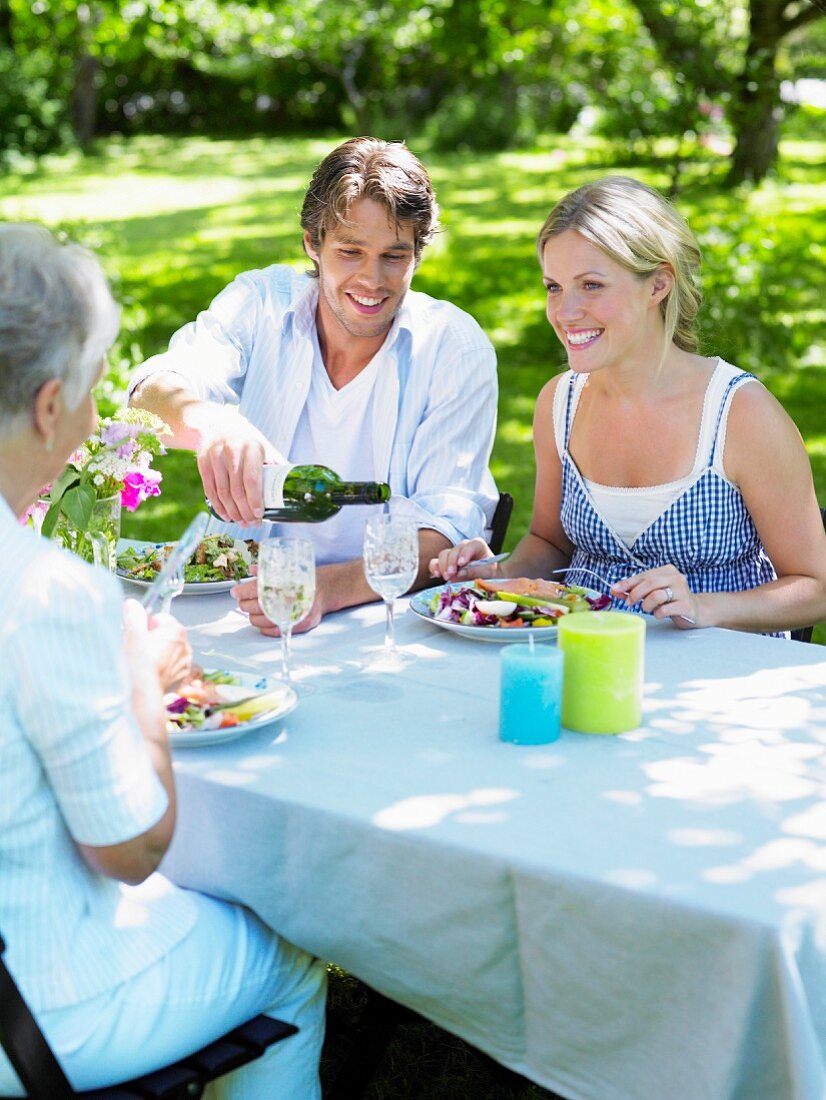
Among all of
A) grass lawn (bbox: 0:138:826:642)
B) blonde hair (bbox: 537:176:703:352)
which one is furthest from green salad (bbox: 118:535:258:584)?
grass lawn (bbox: 0:138:826:642)

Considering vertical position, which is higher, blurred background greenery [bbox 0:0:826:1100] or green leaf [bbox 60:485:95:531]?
blurred background greenery [bbox 0:0:826:1100]

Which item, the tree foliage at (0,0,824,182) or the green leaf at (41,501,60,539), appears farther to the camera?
the tree foliage at (0,0,824,182)

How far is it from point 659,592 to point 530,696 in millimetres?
640

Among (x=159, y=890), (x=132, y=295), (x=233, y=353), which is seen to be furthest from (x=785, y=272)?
(x=159, y=890)

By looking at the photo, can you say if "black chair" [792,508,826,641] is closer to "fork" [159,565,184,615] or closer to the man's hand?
the man's hand

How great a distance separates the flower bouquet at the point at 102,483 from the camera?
2510mm

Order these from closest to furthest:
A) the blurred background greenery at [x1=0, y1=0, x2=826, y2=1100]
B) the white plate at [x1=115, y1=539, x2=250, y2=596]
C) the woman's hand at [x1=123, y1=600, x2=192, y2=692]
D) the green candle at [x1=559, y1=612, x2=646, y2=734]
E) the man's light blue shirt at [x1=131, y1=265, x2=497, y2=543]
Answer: the woman's hand at [x1=123, y1=600, x2=192, y2=692]
the green candle at [x1=559, y1=612, x2=646, y2=734]
the white plate at [x1=115, y1=539, x2=250, y2=596]
the man's light blue shirt at [x1=131, y1=265, x2=497, y2=543]
the blurred background greenery at [x1=0, y1=0, x2=826, y2=1100]

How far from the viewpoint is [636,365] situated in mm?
3109

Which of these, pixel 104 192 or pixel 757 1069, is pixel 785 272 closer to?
pixel 757 1069

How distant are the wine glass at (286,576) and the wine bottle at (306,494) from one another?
1.41 feet

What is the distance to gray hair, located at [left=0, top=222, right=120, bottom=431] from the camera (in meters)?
1.67

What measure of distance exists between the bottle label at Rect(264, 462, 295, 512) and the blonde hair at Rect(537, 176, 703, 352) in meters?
0.85

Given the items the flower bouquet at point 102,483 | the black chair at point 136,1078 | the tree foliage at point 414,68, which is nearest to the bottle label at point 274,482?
the flower bouquet at point 102,483

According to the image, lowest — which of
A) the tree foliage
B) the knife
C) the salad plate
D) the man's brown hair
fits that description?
the salad plate
